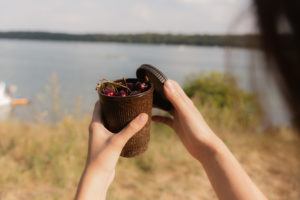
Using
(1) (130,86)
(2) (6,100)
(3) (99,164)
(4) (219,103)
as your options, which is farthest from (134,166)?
(2) (6,100)

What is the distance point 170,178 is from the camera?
4129 millimetres

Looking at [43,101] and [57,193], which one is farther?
[43,101]

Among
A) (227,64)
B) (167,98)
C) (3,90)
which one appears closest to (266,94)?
(227,64)

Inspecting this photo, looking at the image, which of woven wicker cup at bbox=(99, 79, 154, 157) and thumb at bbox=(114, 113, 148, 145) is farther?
woven wicker cup at bbox=(99, 79, 154, 157)

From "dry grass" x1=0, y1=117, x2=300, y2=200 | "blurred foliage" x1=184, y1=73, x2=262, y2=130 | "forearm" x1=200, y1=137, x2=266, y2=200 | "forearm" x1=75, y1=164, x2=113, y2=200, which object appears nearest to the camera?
"forearm" x1=75, y1=164, x2=113, y2=200

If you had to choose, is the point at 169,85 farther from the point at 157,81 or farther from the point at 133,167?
the point at 133,167

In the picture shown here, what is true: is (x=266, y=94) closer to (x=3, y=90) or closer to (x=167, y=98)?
(x=167, y=98)

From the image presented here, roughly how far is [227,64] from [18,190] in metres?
3.32

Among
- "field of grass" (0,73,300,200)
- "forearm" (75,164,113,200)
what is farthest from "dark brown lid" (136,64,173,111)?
"field of grass" (0,73,300,200)

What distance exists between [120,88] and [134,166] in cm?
280

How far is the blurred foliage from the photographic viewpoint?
20.3ft

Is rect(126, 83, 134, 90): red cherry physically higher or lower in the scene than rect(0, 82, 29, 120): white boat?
higher

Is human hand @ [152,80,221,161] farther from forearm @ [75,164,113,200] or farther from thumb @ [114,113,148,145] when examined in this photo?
forearm @ [75,164,113,200]

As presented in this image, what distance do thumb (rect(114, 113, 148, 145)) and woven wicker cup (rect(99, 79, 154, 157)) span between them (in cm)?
3
